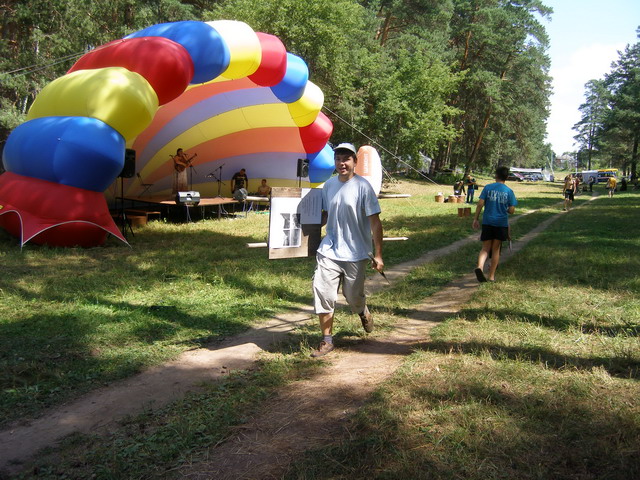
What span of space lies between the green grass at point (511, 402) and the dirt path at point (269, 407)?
0.72 ft


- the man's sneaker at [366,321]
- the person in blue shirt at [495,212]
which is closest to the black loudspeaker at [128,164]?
the person in blue shirt at [495,212]

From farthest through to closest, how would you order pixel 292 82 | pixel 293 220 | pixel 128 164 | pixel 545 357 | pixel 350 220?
pixel 292 82
pixel 128 164
pixel 293 220
pixel 350 220
pixel 545 357

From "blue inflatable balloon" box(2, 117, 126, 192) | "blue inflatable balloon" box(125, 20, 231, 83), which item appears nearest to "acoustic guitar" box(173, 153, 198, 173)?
"blue inflatable balloon" box(125, 20, 231, 83)

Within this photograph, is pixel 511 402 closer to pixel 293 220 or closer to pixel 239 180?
pixel 293 220

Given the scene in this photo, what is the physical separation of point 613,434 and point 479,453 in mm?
828

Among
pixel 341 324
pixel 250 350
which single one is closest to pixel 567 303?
pixel 341 324

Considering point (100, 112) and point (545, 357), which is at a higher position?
point (100, 112)

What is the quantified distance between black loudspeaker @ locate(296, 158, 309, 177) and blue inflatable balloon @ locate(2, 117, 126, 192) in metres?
7.65

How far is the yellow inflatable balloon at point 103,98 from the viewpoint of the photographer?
9.30 meters

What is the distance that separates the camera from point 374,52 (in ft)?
104

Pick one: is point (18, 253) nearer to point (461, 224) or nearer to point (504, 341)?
point (504, 341)

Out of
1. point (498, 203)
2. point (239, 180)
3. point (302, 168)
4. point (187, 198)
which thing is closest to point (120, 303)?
point (498, 203)

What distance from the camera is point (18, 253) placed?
905cm

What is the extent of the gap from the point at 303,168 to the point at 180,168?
150 inches
